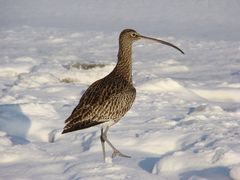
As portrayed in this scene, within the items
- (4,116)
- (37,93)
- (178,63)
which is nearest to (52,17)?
Result: (178,63)

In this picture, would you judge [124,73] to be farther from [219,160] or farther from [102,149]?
[219,160]

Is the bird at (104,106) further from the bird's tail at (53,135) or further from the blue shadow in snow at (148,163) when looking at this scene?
the bird's tail at (53,135)

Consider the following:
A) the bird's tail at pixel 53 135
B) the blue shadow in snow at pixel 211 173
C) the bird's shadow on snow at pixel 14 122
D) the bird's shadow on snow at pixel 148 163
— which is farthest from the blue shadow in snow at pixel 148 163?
the bird's shadow on snow at pixel 14 122

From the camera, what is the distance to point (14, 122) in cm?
798

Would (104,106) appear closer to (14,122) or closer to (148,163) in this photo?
(148,163)

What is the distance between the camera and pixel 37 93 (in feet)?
33.2

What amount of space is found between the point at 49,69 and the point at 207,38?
742cm

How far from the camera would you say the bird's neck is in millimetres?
6969

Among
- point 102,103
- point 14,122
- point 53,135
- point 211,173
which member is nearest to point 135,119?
point 53,135

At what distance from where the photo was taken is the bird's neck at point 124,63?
6969 mm

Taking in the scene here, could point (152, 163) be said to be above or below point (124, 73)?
below

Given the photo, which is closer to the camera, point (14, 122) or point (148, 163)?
point (148, 163)

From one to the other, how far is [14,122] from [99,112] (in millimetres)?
2072

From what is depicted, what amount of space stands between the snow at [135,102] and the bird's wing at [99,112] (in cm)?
39
